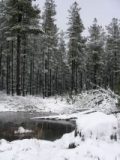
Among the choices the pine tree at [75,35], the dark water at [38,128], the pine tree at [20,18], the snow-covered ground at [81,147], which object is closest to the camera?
the snow-covered ground at [81,147]

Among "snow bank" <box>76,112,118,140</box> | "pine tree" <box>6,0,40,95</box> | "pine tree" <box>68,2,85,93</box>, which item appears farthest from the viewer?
"pine tree" <box>68,2,85,93</box>

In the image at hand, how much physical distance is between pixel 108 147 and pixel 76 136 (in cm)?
167

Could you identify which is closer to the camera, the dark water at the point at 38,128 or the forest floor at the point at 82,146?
the forest floor at the point at 82,146

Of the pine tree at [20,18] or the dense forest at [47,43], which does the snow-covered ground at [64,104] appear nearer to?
the pine tree at [20,18]

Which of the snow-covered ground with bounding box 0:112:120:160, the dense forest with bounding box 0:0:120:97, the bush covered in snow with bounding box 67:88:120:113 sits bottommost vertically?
the snow-covered ground with bounding box 0:112:120:160

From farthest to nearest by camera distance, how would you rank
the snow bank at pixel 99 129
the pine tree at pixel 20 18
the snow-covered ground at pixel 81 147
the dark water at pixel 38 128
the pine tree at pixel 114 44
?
1. the pine tree at pixel 114 44
2. the pine tree at pixel 20 18
3. the dark water at pixel 38 128
4. the snow bank at pixel 99 129
5. the snow-covered ground at pixel 81 147

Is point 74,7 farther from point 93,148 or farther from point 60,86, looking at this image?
point 93,148

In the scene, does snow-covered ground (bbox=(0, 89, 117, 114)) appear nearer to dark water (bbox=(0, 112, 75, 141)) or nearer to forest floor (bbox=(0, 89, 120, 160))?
dark water (bbox=(0, 112, 75, 141))

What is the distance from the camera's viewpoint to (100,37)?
55312 millimetres

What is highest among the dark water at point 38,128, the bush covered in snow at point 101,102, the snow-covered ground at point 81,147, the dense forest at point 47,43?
the dense forest at point 47,43

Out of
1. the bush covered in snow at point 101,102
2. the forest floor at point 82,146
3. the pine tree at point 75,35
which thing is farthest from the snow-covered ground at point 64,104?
the pine tree at point 75,35

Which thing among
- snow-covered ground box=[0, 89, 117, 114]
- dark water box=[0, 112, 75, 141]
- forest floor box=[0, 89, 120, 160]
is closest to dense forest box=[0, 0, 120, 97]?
snow-covered ground box=[0, 89, 117, 114]

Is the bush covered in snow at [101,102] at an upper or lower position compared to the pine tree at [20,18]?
lower

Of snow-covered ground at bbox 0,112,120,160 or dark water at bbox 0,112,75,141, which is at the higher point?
snow-covered ground at bbox 0,112,120,160
